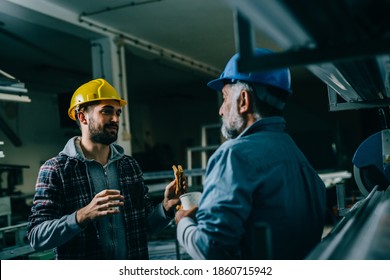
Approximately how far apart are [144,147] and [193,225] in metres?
8.88

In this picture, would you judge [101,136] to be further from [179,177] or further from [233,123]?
[233,123]

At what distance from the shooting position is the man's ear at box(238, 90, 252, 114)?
123cm

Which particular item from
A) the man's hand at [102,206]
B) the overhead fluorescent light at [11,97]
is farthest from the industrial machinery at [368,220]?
the overhead fluorescent light at [11,97]

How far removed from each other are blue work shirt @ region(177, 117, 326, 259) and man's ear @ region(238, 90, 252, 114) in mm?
71

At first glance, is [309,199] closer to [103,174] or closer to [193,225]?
[193,225]

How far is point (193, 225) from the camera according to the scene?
3.87ft

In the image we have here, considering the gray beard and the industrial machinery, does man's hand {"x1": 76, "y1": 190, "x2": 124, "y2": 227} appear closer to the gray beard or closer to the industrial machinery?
the gray beard

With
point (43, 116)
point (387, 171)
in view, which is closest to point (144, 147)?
point (43, 116)

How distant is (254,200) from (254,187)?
2.2 inches

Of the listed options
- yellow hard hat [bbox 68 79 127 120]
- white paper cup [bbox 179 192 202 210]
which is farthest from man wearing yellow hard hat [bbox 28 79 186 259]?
white paper cup [bbox 179 192 202 210]

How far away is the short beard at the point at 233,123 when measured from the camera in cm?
125

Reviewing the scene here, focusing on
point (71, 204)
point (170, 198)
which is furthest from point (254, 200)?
point (71, 204)

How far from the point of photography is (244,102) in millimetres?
1241

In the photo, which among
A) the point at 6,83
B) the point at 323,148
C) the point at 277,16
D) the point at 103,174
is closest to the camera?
the point at 277,16
